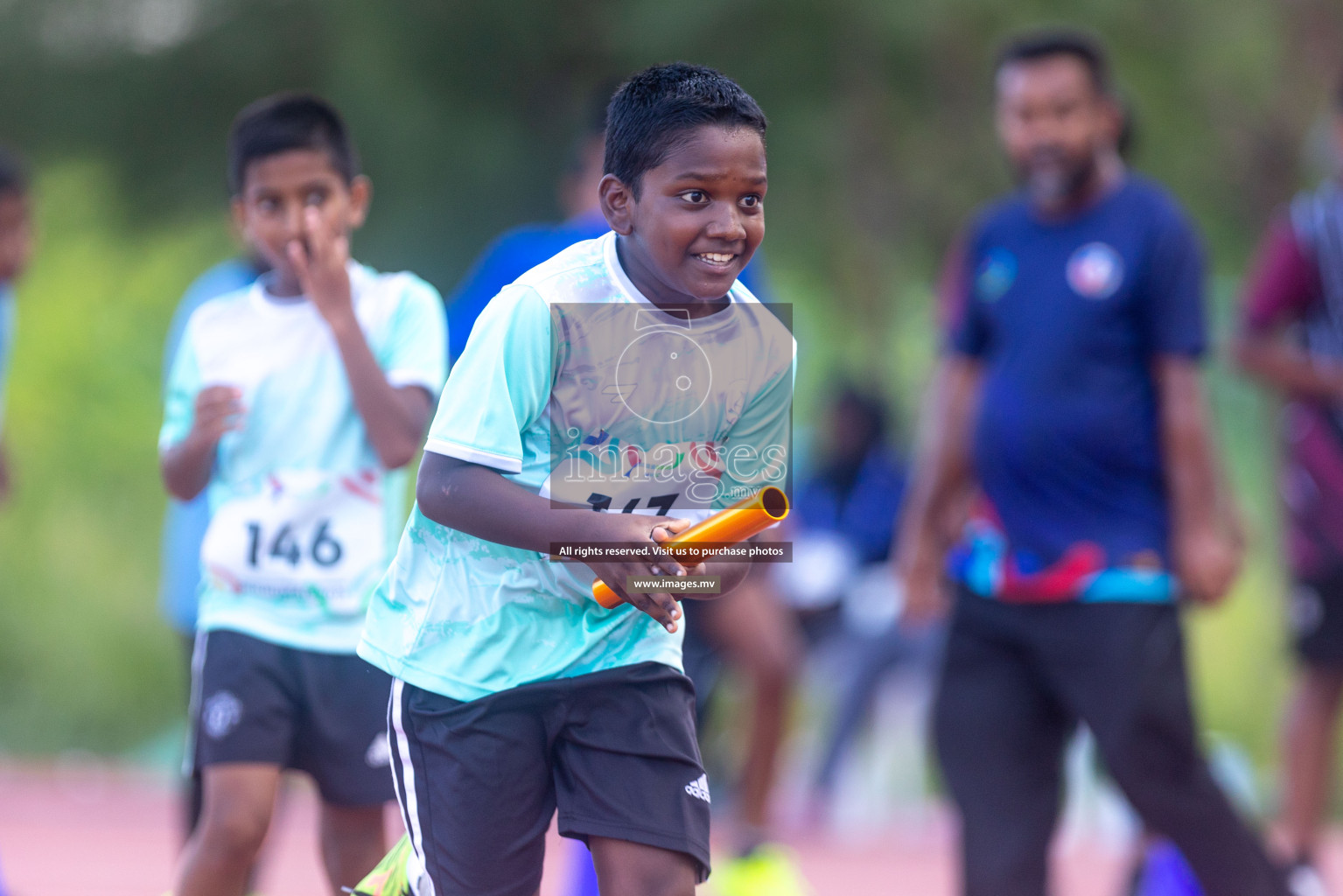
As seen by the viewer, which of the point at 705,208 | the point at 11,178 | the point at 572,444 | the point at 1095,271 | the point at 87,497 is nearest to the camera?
the point at 705,208

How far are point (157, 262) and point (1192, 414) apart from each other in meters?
8.59

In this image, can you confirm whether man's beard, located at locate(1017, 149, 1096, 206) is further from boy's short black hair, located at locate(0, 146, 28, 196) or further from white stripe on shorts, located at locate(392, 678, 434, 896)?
boy's short black hair, located at locate(0, 146, 28, 196)

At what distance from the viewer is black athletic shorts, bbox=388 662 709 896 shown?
9.12 ft

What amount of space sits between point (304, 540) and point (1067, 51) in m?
2.20

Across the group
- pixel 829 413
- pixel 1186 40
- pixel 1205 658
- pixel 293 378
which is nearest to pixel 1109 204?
pixel 293 378

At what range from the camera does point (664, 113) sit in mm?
2613

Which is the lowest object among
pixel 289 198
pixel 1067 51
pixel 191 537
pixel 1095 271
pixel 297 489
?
pixel 191 537

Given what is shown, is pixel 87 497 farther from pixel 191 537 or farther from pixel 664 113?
pixel 664 113

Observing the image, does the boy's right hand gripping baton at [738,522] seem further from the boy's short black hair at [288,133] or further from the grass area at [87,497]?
the grass area at [87,497]

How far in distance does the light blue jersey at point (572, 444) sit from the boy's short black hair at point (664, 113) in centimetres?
19

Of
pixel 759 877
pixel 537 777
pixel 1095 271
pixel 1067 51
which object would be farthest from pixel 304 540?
pixel 759 877

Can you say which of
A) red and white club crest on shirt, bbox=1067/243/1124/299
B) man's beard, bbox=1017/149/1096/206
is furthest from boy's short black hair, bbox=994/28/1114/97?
red and white club crest on shirt, bbox=1067/243/1124/299

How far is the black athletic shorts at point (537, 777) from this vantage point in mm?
2781

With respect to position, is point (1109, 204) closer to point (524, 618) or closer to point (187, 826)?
point (524, 618)
